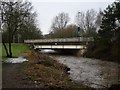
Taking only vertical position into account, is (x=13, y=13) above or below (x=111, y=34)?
above

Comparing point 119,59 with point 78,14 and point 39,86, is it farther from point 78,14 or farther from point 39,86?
point 78,14

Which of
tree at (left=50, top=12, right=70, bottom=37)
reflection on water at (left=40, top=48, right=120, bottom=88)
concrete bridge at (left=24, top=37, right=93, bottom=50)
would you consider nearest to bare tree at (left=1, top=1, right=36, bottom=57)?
reflection on water at (left=40, top=48, right=120, bottom=88)

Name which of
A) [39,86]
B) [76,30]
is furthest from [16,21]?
[76,30]

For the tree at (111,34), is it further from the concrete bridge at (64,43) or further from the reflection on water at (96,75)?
the reflection on water at (96,75)

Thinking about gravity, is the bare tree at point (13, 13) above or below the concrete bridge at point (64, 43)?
above

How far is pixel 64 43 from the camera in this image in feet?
245

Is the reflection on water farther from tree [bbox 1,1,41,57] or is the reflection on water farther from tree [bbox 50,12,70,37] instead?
tree [bbox 50,12,70,37]

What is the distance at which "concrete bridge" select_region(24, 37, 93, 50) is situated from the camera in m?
67.8

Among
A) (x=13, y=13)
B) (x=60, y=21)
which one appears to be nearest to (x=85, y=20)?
(x=60, y=21)

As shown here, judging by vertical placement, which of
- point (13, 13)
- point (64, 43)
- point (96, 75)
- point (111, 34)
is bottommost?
point (96, 75)

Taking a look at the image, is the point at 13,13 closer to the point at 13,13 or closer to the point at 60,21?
the point at 13,13

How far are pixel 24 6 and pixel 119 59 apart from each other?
61.3 ft

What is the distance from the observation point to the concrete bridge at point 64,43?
67.8 metres

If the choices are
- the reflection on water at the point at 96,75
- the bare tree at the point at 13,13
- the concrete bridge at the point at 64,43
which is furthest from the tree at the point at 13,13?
the concrete bridge at the point at 64,43
